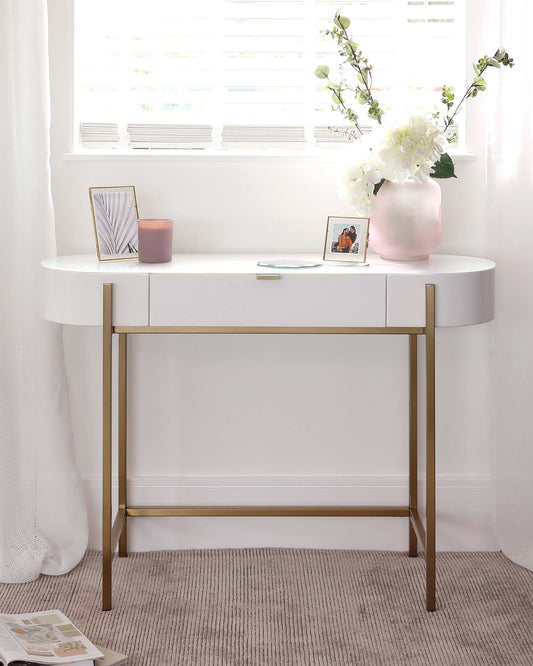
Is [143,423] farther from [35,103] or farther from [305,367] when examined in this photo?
[35,103]

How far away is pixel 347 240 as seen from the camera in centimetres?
214

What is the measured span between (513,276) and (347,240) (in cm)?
51

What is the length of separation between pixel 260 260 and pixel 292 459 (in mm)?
619

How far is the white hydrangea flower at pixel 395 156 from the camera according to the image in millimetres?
2008

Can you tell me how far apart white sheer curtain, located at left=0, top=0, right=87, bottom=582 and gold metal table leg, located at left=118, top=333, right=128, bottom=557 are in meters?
0.11

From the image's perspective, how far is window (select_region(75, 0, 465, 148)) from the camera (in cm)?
238

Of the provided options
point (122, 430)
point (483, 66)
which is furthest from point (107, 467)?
point (483, 66)

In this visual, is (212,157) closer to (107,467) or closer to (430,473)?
(107,467)

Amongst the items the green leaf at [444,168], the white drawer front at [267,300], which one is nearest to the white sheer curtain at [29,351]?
the white drawer front at [267,300]

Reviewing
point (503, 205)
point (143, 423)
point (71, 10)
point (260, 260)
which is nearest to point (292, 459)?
point (143, 423)

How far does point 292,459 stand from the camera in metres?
2.46

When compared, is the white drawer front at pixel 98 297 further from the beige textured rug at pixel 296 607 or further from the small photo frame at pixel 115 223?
the beige textured rug at pixel 296 607

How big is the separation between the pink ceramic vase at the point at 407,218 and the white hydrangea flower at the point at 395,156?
0.05m

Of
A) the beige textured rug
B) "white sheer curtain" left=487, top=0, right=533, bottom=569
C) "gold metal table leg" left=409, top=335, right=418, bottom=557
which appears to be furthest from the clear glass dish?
the beige textured rug
